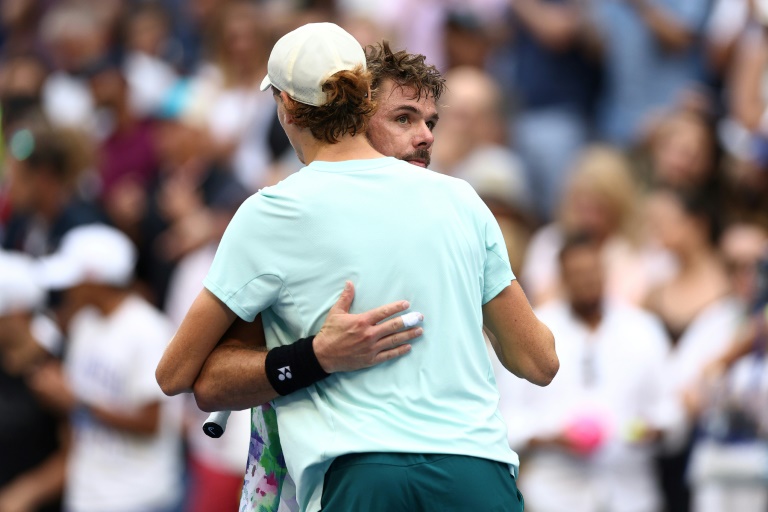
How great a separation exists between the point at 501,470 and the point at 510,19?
6302 mm

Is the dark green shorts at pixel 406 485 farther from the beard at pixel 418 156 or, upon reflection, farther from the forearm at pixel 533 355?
the beard at pixel 418 156

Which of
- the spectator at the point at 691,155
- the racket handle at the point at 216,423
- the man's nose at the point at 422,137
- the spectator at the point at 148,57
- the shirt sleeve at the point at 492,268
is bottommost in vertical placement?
the racket handle at the point at 216,423

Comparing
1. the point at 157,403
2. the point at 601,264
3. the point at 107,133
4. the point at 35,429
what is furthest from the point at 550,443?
the point at 107,133

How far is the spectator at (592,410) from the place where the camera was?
657 cm

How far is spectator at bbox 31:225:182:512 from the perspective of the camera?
728 cm

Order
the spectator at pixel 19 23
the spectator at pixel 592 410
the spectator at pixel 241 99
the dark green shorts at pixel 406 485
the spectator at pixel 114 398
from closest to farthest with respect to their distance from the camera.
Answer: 1. the dark green shorts at pixel 406 485
2. the spectator at pixel 592 410
3. the spectator at pixel 114 398
4. the spectator at pixel 241 99
5. the spectator at pixel 19 23

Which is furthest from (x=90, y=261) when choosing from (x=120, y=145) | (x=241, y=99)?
(x=120, y=145)

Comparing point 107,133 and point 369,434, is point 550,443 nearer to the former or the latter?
point 369,434

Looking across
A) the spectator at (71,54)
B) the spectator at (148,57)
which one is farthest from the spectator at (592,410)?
the spectator at (71,54)

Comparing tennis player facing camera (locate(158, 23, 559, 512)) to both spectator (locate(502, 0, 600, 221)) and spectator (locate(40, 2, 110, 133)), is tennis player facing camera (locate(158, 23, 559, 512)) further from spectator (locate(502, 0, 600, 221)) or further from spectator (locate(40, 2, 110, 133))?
spectator (locate(40, 2, 110, 133))

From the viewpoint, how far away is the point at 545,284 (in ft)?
24.0

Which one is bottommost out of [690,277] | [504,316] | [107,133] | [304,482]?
[304,482]

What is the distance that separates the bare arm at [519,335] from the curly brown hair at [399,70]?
57 centimetres

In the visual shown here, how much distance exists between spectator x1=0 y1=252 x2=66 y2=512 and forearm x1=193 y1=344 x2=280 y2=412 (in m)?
4.10
